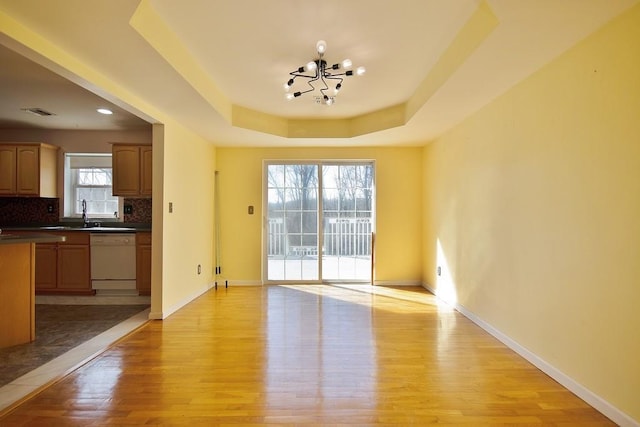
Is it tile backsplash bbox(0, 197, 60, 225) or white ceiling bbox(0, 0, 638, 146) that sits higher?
white ceiling bbox(0, 0, 638, 146)

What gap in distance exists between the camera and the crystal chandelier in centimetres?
259

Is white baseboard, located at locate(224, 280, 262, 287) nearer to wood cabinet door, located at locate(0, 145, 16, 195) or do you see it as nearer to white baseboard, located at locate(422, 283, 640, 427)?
wood cabinet door, located at locate(0, 145, 16, 195)

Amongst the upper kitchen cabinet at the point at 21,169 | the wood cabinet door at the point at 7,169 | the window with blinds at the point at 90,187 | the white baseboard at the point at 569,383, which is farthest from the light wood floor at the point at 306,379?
the wood cabinet door at the point at 7,169

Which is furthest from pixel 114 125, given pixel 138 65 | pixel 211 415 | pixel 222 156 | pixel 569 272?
pixel 569 272

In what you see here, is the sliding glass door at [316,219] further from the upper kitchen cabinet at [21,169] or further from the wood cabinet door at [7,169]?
the wood cabinet door at [7,169]

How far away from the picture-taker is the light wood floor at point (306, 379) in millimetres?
1881

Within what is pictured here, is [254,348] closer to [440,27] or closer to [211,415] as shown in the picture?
[211,415]

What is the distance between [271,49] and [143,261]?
3.18 metres

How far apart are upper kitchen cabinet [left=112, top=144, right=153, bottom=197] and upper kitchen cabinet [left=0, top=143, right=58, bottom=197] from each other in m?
1.13

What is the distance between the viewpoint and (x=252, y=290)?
4.96 metres

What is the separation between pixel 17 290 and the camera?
2.80 m

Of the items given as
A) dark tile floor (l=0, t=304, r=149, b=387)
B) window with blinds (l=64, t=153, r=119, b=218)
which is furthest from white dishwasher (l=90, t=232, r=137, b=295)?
window with blinds (l=64, t=153, r=119, b=218)

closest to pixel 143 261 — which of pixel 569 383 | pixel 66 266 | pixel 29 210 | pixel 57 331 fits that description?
pixel 66 266

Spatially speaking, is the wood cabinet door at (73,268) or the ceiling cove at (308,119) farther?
the wood cabinet door at (73,268)
